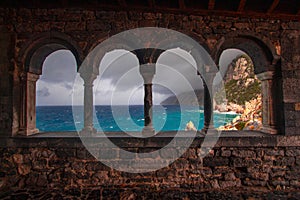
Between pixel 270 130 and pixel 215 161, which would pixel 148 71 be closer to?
pixel 215 161

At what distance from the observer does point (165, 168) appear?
368 centimetres

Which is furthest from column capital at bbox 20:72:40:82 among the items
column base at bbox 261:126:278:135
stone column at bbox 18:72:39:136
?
column base at bbox 261:126:278:135

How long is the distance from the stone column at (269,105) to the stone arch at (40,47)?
355cm

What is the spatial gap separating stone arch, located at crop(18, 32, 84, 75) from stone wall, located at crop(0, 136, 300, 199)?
140cm

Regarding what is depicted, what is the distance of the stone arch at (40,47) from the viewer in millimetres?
3768

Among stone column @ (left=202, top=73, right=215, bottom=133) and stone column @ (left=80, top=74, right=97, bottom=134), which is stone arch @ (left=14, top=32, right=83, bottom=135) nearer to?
stone column @ (left=80, top=74, right=97, bottom=134)

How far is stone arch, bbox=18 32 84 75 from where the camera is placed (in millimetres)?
3768

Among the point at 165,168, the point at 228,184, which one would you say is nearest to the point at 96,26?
the point at 165,168

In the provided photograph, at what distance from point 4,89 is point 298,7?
552cm

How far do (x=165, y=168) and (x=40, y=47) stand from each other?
3.25 meters

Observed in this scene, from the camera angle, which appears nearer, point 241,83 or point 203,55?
point 203,55

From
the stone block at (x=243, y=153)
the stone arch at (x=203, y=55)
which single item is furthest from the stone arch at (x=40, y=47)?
the stone block at (x=243, y=153)

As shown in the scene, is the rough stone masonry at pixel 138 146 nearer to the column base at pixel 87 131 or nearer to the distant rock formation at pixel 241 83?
the column base at pixel 87 131

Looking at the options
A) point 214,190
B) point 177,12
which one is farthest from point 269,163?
point 177,12
